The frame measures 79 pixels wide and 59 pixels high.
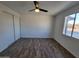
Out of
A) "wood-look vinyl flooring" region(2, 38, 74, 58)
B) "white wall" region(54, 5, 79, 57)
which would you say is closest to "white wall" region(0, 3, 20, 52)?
"wood-look vinyl flooring" region(2, 38, 74, 58)

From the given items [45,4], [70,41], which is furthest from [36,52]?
[45,4]

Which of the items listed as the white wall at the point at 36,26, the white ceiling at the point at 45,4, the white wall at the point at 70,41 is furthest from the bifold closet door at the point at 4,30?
the white wall at the point at 70,41

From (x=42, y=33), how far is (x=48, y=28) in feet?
2.52

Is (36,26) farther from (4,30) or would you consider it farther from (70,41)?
(70,41)

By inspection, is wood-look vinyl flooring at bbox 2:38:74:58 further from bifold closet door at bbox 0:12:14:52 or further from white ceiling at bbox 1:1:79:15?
white ceiling at bbox 1:1:79:15

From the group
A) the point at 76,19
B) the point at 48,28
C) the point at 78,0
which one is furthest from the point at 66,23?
the point at 48,28

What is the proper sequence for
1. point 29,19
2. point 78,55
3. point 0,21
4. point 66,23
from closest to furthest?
point 78,55, point 0,21, point 66,23, point 29,19

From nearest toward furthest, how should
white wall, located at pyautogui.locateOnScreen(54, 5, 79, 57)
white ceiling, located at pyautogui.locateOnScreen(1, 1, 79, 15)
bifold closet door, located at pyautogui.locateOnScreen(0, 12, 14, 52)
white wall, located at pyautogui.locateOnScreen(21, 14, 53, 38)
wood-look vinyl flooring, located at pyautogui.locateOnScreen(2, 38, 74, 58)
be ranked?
1. white ceiling, located at pyautogui.locateOnScreen(1, 1, 79, 15)
2. white wall, located at pyautogui.locateOnScreen(54, 5, 79, 57)
3. wood-look vinyl flooring, located at pyautogui.locateOnScreen(2, 38, 74, 58)
4. bifold closet door, located at pyautogui.locateOnScreen(0, 12, 14, 52)
5. white wall, located at pyautogui.locateOnScreen(21, 14, 53, 38)

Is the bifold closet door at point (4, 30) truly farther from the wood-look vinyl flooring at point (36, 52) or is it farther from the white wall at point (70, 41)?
the white wall at point (70, 41)

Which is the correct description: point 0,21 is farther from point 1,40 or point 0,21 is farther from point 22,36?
point 22,36

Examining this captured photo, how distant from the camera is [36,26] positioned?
7.26 m

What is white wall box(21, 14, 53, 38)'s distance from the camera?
715 centimetres

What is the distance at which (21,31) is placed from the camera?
7250 millimetres

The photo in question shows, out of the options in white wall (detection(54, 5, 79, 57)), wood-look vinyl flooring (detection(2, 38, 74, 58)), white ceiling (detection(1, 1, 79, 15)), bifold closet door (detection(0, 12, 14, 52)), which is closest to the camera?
white ceiling (detection(1, 1, 79, 15))
